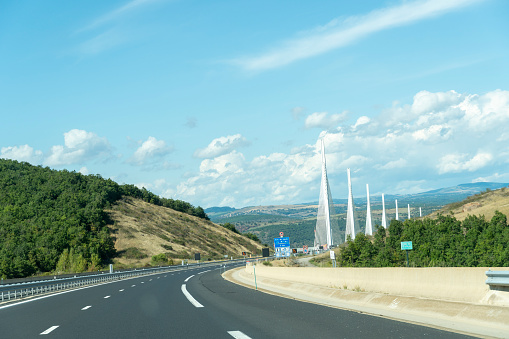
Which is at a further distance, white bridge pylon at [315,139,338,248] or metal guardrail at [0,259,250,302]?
white bridge pylon at [315,139,338,248]

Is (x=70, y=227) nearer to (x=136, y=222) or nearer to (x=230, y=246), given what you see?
(x=136, y=222)

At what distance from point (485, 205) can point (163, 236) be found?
7562 cm

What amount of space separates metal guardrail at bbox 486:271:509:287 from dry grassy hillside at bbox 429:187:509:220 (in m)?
66.5

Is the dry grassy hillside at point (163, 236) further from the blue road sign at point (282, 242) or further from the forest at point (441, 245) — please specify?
the blue road sign at point (282, 242)

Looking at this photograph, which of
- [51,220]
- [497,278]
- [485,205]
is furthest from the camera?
[51,220]

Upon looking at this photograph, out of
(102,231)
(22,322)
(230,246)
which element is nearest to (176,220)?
(230,246)

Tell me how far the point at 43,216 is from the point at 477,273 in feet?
369

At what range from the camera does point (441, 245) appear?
73.0 meters

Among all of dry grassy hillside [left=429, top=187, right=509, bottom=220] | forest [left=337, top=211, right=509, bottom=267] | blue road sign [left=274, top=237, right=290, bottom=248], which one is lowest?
forest [left=337, top=211, right=509, bottom=267]

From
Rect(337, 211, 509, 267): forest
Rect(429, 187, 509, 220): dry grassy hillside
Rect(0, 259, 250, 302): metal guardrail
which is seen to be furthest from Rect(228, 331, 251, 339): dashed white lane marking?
Rect(429, 187, 509, 220): dry grassy hillside

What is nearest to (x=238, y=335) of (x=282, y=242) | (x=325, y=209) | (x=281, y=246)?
(x=281, y=246)

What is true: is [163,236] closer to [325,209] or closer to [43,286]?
[325,209]

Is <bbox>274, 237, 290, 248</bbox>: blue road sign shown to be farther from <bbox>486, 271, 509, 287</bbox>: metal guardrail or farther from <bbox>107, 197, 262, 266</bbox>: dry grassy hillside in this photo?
<bbox>107, 197, 262, 266</bbox>: dry grassy hillside

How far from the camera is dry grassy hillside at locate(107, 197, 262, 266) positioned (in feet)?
409
